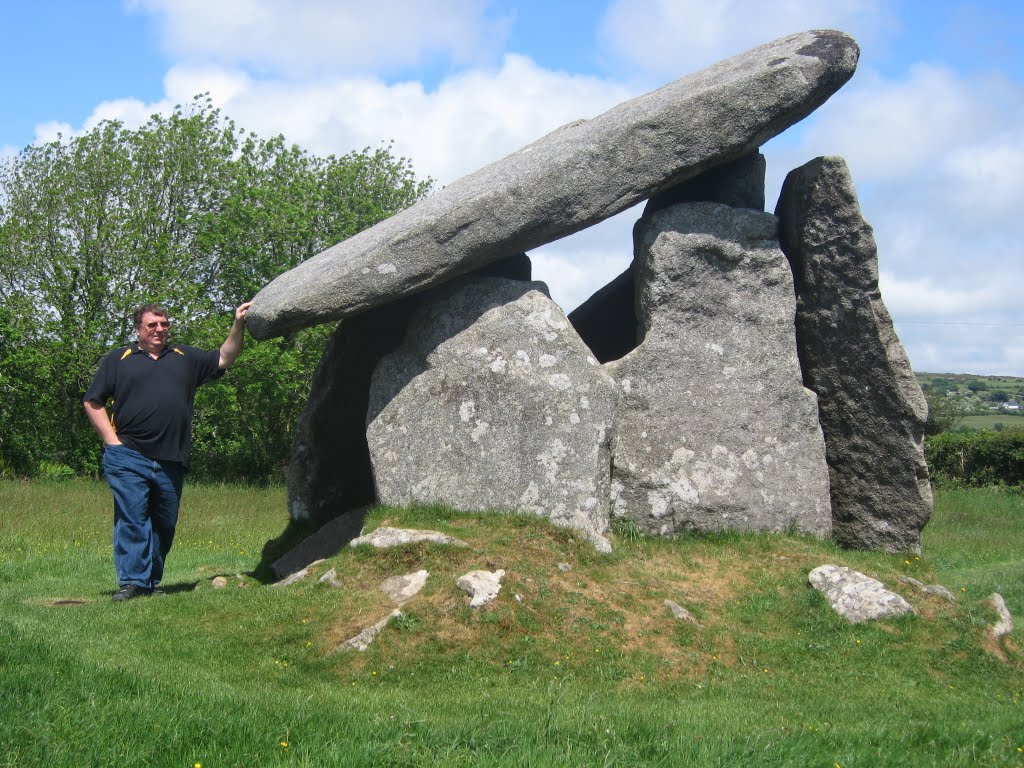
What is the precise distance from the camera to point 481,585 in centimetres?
813

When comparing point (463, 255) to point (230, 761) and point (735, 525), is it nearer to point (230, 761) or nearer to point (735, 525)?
point (735, 525)

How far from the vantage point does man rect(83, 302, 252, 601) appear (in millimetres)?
9445

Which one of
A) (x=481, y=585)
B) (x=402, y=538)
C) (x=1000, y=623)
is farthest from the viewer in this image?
(x=402, y=538)

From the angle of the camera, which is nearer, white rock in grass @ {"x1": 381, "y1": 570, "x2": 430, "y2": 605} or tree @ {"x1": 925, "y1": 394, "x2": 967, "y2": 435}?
white rock in grass @ {"x1": 381, "y1": 570, "x2": 430, "y2": 605}

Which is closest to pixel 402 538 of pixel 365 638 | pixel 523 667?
pixel 365 638

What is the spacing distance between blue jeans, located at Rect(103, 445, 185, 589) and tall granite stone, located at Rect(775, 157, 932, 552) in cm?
644

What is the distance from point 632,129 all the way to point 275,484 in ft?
51.1

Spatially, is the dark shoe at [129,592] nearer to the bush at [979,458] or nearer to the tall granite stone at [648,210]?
the tall granite stone at [648,210]

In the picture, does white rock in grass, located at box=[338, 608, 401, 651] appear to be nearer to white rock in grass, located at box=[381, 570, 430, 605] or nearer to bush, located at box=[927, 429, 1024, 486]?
white rock in grass, located at box=[381, 570, 430, 605]

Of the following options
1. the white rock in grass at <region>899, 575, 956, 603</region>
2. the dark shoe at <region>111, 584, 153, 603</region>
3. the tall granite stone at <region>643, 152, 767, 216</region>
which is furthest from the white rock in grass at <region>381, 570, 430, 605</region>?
the tall granite stone at <region>643, 152, 767, 216</region>

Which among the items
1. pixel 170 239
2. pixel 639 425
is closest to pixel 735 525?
pixel 639 425

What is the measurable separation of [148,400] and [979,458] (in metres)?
19.1

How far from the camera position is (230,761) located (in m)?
5.07

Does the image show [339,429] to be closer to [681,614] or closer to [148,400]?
[148,400]
